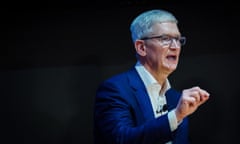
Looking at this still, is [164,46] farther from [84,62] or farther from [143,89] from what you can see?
[84,62]

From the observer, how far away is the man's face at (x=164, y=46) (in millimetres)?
1284

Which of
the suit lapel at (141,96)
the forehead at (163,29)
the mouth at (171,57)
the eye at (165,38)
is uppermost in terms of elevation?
the forehead at (163,29)

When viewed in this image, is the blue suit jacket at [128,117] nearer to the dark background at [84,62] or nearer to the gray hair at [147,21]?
the gray hair at [147,21]

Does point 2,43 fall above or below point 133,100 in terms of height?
above

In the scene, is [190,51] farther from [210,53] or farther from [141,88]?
[141,88]

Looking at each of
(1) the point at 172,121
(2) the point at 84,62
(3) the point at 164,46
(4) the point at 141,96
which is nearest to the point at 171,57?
(3) the point at 164,46

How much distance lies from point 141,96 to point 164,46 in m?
0.17

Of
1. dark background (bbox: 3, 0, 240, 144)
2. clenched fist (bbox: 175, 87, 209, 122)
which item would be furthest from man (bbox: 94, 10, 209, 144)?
dark background (bbox: 3, 0, 240, 144)

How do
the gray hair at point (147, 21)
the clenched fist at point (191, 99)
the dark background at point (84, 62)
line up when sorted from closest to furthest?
the clenched fist at point (191, 99)
the gray hair at point (147, 21)
the dark background at point (84, 62)

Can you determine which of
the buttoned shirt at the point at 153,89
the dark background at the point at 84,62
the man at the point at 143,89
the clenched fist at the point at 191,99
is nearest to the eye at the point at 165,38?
the man at the point at 143,89

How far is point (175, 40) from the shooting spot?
1298 mm

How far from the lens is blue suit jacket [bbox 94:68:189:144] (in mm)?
1092

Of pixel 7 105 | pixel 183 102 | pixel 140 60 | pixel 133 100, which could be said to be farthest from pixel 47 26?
pixel 183 102

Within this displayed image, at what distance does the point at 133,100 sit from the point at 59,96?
0.56m
